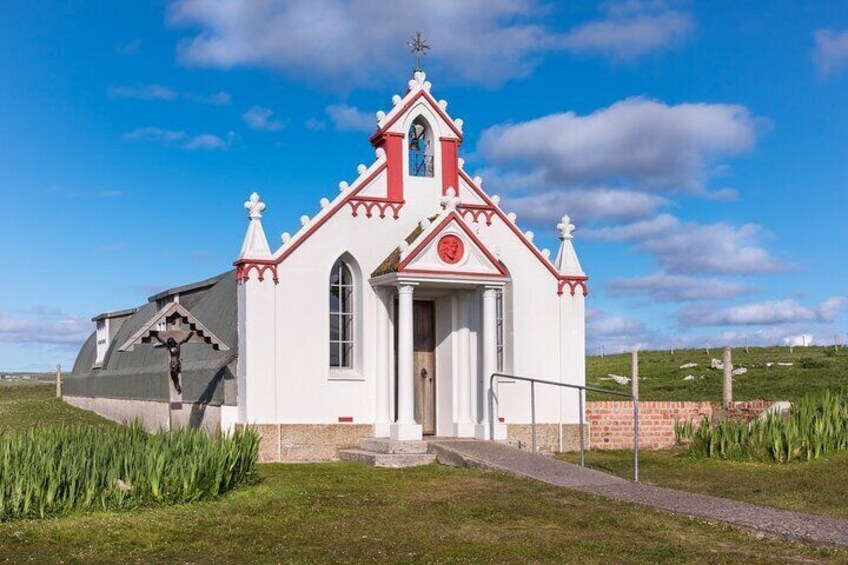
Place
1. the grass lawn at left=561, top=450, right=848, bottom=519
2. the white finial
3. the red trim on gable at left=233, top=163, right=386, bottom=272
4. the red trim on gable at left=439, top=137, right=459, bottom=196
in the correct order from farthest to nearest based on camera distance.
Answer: the red trim on gable at left=439, top=137, right=459, bottom=196 → the white finial → the red trim on gable at left=233, top=163, right=386, bottom=272 → the grass lawn at left=561, top=450, right=848, bottom=519

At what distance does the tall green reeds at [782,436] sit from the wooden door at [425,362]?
207 inches

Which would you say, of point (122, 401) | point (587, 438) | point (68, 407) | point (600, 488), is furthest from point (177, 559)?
point (68, 407)

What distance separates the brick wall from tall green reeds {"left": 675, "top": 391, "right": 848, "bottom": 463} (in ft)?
6.63

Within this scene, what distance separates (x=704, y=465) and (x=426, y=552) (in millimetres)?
9604

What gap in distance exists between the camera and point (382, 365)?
19.6 metres

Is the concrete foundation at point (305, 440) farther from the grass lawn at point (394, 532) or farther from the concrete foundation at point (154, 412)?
the grass lawn at point (394, 532)

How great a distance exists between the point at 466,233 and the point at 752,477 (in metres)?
6.75

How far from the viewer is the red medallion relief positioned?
19.3 meters

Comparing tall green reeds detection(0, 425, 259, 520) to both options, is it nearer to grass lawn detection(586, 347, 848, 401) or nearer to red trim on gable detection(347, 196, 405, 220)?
red trim on gable detection(347, 196, 405, 220)

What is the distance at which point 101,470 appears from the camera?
42.1ft

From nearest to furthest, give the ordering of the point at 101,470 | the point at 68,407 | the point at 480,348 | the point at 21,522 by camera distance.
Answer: the point at 21,522, the point at 101,470, the point at 480,348, the point at 68,407

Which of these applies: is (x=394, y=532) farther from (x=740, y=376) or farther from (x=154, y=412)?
(x=740, y=376)

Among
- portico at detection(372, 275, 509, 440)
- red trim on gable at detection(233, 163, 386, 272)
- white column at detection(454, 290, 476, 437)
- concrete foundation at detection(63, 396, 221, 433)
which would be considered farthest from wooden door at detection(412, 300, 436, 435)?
concrete foundation at detection(63, 396, 221, 433)

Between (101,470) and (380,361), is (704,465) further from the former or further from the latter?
(101,470)
